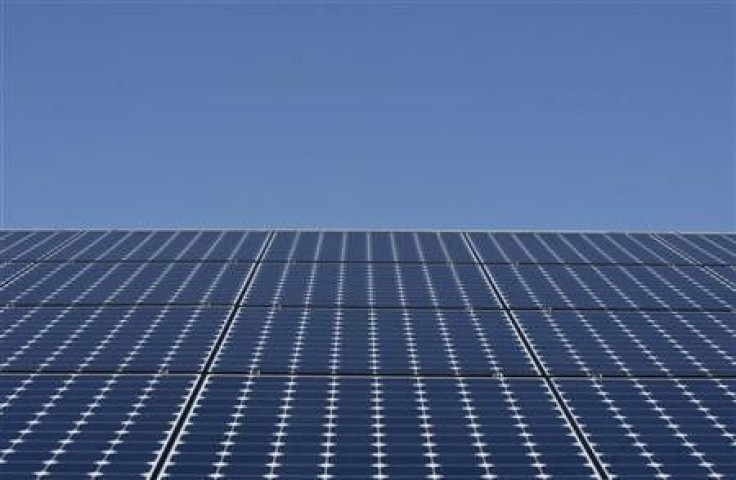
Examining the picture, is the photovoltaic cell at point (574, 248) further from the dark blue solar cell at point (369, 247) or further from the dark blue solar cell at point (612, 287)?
the dark blue solar cell at point (612, 287)

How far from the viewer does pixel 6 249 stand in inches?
1065

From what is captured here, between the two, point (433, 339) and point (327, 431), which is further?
point (433, 339)

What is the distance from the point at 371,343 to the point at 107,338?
4779 millimetres

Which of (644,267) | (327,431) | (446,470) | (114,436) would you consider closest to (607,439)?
(446,470)

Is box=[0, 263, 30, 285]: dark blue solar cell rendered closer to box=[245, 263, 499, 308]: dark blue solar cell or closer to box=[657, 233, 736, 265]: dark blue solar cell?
box=[245, 263, 499, 308]: dark blue solar cell

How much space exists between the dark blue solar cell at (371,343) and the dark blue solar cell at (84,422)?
1.74 meters

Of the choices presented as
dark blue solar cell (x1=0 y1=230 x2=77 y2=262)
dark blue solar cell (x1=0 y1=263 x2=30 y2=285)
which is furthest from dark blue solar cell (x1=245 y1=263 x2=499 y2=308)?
dark blue solar cell (x1=0 y1=230 x2=77 y2=262)

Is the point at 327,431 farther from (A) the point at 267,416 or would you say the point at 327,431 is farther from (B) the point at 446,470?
(B) the point at 446,470

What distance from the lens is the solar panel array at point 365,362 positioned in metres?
14.7

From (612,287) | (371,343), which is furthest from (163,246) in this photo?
(612,287)

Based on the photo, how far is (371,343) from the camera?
19.1 m

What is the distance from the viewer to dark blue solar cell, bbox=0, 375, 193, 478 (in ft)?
46.8

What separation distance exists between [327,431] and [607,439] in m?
Result: 3.98

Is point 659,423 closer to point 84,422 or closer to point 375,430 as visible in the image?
point 375,430
